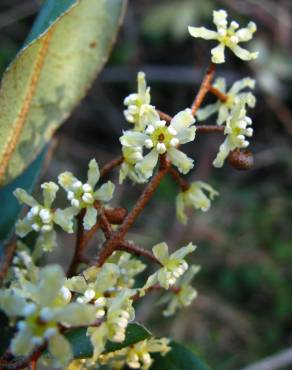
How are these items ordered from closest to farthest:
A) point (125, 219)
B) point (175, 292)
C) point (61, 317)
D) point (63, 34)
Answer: point (61, 317), point (125, 219), point (175, 292), point (63, 34)

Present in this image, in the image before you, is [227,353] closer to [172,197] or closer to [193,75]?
[172,197]

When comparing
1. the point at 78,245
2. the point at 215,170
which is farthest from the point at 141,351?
the point at 215,170

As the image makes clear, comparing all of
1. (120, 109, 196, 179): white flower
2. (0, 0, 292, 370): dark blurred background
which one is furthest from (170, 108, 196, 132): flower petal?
(0, 0, 292, 370): dark blurred background

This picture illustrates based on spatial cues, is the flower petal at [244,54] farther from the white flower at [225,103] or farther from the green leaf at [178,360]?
the green leaf at [178,360]

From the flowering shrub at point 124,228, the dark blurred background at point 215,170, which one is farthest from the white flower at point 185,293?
the dark blurred background at point 215,170

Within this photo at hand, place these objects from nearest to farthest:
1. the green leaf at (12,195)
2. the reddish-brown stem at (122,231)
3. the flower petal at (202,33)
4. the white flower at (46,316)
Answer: the white flower at (46,316) < the reddish-brown stem at (122,231) < the flower petal at (202,33) < the green leaf at (12,195)

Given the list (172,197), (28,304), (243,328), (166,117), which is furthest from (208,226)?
(28,304)

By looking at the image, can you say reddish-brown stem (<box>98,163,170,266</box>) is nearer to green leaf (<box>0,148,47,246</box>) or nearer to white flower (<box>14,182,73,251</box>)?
white flower (<box>14,182,73,251</box>)
